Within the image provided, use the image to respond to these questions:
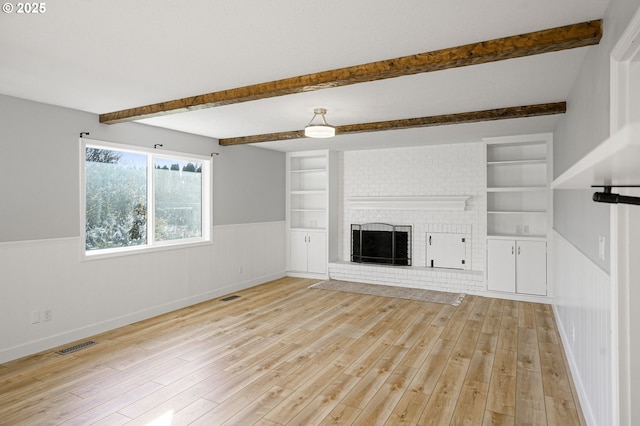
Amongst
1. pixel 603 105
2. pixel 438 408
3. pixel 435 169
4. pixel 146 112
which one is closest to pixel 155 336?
pixel 146 112

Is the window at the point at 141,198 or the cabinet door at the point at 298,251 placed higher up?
the window at the point at 141,198

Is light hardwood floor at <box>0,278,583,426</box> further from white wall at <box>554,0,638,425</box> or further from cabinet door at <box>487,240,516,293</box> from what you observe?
cabinet door at <box>487,240,516,293</box>

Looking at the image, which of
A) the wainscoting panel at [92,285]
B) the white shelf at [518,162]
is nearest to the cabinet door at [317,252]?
the wainscoting panel at [92,285]

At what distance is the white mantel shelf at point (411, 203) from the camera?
659cm

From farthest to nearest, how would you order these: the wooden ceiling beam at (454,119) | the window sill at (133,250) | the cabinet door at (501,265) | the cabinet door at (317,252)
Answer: the cabinet door at (317,252) < the cabinet door at (501,265) < the window sill at (133,250) < the wooden ceiling beam at (454,119)

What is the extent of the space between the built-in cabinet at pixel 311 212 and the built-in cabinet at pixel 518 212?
285cm

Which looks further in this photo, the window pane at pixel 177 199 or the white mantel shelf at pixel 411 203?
the white mantel shelf at pixel 411 203

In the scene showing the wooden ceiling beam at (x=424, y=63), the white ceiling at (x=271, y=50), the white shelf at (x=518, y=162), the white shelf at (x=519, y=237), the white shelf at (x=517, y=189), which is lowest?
the white shelf at (x=519, y=237)

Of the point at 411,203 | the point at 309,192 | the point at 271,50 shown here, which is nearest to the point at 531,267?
the point at 411,203

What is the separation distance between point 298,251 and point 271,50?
5509 mm

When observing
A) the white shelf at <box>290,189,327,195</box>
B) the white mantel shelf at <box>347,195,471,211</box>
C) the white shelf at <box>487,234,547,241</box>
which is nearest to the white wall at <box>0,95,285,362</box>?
the white shelf at <box>290,189,327,195</box>

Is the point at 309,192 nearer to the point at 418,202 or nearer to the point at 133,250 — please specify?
the point at 418,202

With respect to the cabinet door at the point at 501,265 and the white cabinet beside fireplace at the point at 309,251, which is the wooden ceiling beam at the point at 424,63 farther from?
the white cabinet beside fireplace at the point at 309,251

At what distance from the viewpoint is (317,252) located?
760cm
